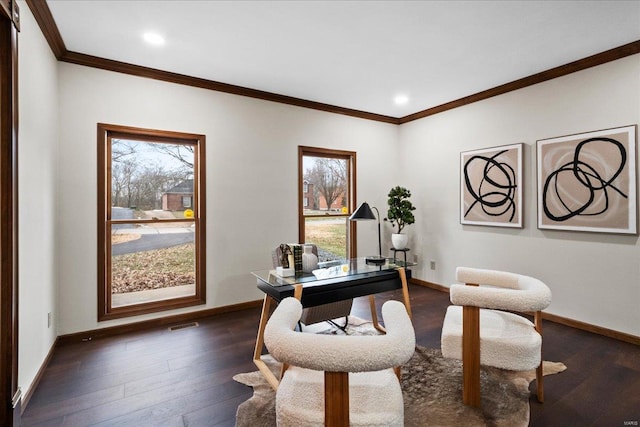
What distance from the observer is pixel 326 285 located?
89.4 inches

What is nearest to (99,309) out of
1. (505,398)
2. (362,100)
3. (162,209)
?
(162,209)

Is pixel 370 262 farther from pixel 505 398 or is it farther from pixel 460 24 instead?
pixel 460 24

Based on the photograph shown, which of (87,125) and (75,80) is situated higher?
(75,80)

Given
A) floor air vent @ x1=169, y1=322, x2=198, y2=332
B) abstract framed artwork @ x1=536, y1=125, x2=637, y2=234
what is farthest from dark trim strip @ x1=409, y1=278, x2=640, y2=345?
floor air vent @ x1=169, y1=322, x2=198, y2=332

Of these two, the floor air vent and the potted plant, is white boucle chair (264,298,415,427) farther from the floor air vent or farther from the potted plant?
the potted plant

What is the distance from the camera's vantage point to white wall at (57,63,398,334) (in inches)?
115

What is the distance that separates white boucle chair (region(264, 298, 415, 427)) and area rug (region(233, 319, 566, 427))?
0.68 metres

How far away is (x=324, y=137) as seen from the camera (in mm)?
4445

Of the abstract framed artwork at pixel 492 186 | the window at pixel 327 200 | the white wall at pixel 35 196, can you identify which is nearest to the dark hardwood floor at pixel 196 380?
the white wall at pixel 35 196

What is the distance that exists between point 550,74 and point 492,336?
9.89ft

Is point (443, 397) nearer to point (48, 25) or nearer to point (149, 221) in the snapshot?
point (149, 221)

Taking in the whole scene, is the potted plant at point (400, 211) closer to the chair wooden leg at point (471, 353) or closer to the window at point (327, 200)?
the window at point (327, 200)

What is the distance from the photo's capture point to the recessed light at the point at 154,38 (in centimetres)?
264

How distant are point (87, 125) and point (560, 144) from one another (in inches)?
187
